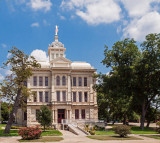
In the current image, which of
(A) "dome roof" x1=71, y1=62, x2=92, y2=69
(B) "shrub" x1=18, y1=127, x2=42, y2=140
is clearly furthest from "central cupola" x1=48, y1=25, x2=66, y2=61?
(B) "shrub" x1=18, y1=127, x2=42, y2=140

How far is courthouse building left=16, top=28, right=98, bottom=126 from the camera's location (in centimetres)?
4762

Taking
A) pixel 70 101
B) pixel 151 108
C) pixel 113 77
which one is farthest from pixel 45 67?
pixel 151 108

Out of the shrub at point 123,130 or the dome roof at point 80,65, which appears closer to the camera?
the shrub at point 123,130

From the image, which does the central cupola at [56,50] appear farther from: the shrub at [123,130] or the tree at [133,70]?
the shrub at [123,130]

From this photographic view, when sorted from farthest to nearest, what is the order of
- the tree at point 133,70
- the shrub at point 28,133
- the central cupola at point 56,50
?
1. the central cupola at point 56,50
2. the tree at point 133,70
3. the shrub at point 28,133

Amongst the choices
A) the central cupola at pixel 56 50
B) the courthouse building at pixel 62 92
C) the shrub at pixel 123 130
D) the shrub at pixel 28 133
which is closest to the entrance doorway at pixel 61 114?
the courthouse building at pixel 62 92

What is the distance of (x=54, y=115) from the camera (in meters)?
47.1

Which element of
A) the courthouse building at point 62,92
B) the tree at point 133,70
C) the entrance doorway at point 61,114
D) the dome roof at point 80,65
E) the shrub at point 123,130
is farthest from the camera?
the dome roof at point 80,65

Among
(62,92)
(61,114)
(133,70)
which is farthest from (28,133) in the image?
(62,92)

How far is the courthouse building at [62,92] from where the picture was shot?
1875 inches

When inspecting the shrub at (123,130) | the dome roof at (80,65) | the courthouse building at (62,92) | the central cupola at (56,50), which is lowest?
the shrub at (123,130)

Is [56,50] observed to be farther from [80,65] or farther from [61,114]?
[61,114]

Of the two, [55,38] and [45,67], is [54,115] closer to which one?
[45,67]

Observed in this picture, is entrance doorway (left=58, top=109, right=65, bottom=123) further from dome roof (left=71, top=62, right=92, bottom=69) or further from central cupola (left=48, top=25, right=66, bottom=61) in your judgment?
central cupola (left=48, top=25, right=66, bottom=61)
